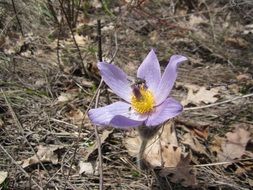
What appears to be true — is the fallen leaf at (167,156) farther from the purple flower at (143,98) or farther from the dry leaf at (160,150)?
the purple flower at (143,98)

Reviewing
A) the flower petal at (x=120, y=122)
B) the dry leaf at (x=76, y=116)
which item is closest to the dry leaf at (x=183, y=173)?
the flower petal at (x=120, y=122)

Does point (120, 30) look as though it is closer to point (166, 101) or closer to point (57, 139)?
point (57, 139)

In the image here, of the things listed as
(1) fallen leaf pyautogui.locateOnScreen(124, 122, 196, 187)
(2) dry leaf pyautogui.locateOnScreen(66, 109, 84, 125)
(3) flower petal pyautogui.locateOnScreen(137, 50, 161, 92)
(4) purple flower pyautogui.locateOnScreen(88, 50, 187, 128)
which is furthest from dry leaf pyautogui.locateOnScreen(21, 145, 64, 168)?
(3) flower petal pyautogui.locateOnScreen(137, 50, 161, 92)

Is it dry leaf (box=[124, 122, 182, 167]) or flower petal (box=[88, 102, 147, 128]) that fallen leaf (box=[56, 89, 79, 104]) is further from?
flower petal (box=[88, 102, 147, 128])

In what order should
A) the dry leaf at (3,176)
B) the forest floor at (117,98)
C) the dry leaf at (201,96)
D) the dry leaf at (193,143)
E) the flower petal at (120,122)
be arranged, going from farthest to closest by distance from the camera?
1. the dry leaf at (201,96)
2. the dry leaf at (193,143)
3. the forest floor at (117,98)
4. the dry leaf at (3,176)
5. the flower petal at (120,122)

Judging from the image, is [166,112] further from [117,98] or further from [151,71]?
[117,98]
